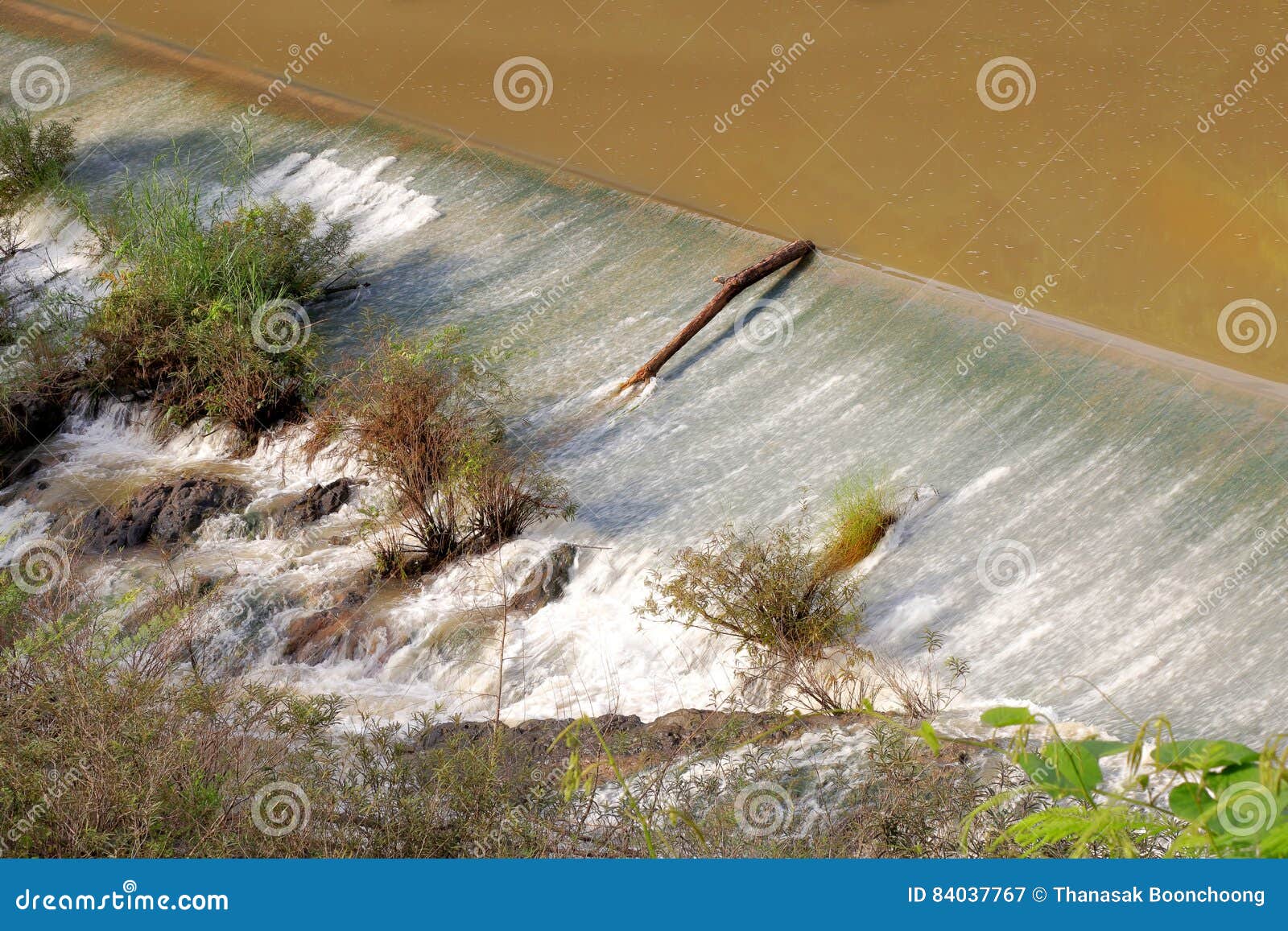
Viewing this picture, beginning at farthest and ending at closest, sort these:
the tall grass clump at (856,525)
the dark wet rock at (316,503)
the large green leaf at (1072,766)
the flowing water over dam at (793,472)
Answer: the dark wet rock at (316,503)
the tall grass clump at (856,525)
the flowing water over dam at (793,472)
the large green leaf at (1072,766)

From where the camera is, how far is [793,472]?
848cm

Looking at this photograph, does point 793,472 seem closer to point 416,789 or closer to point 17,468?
point 416,789

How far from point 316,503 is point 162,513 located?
1.10 m

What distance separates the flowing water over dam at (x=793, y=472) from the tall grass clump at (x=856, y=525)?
0.11 m

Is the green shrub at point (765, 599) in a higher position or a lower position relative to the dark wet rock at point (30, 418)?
higher

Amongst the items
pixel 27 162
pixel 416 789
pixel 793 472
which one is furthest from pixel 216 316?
pixel 416 789

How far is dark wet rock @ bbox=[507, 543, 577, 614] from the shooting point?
8266 mm

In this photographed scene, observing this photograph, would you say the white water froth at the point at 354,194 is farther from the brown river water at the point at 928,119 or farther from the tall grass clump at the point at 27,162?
the tall grass clump at the point at 27,162

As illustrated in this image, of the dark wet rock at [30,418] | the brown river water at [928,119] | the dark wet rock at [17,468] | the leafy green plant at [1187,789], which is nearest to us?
the leafy green plant at [1187,789]

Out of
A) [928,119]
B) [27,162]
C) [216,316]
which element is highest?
[928,119]

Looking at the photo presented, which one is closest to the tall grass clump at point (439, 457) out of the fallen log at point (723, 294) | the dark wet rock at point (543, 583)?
the dark wet rock at point (543, 583)

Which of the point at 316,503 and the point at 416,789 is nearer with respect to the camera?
the point at 416,789

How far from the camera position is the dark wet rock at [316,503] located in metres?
9.30

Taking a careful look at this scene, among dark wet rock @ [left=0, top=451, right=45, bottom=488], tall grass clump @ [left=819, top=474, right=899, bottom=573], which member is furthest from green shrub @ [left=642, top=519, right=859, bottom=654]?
dark wet rock @ [left=0, top=451, right=45, bottom=488]
